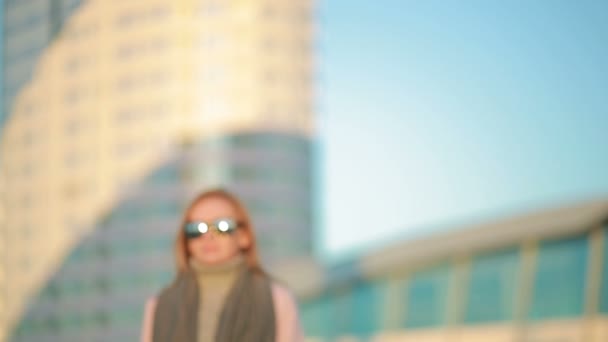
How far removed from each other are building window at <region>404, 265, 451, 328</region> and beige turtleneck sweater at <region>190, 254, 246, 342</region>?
8.05m

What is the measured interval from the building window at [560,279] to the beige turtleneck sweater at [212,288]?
6929mm

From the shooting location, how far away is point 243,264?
2.76 m

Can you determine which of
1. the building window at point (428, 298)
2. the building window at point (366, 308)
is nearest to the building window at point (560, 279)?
the building window at point (428, 298)

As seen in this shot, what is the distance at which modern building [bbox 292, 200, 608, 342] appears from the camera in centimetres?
909

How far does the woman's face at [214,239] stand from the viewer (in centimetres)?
271

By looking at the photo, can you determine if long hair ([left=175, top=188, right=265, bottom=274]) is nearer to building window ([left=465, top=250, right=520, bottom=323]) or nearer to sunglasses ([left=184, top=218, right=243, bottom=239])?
sunglasses ([left=184, top=218, right=243, bottom=239])

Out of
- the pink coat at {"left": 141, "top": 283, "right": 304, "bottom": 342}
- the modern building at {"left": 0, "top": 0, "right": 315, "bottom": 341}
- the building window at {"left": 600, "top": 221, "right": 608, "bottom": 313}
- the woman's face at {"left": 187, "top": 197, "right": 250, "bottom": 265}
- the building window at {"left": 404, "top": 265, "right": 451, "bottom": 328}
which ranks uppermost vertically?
the modern building at {"left": 0, "top": 0, "right": 315, "bottom": 341}

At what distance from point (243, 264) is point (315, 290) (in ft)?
37.4

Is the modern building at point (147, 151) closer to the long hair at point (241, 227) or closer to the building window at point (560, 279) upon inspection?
the building window at point (560, 279)

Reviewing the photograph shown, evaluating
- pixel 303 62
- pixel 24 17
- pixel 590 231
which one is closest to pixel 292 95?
pixel 303 62

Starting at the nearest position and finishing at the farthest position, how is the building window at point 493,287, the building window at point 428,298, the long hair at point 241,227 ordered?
1. the long hair at point 241,227
2. the building window at point 493,287
3. the building window at point 428,298

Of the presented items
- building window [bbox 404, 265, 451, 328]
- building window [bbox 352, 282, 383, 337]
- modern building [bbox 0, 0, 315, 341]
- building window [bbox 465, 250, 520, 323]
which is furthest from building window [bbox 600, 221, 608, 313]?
modern building [bbox 0, 0, 315, 341]

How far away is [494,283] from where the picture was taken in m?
10.1

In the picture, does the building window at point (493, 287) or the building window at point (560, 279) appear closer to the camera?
the building window at point (560, 279)
